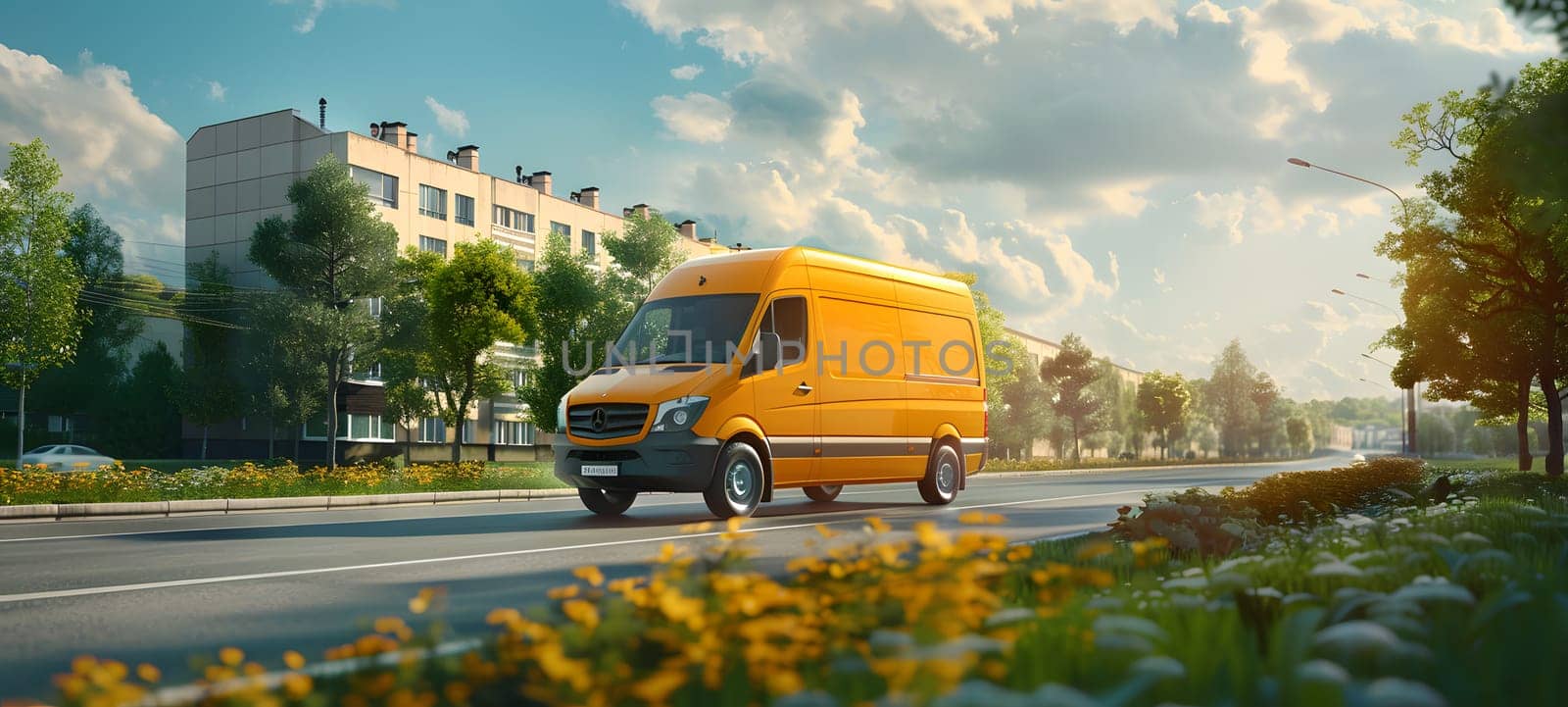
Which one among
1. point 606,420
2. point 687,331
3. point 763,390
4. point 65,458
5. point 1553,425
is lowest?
point 65,458

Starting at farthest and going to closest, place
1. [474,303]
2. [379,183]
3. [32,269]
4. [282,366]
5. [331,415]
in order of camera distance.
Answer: [379,183]
[282,366]
[331,415]
[474,303]
[32,269]

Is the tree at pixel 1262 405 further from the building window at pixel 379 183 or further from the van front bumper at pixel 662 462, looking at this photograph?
the van front bumper at pixel 662 462

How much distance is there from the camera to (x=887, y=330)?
43.4ft

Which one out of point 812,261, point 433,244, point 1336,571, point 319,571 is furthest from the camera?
point 433,244

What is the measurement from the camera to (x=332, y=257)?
3953 cm

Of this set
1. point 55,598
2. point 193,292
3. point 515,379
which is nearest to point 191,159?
point 193,292

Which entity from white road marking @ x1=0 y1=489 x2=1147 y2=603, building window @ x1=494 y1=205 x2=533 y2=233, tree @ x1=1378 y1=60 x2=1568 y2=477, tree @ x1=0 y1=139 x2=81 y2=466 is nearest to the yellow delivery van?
white road marking @ x1=0 y1=489 x2=1147 y2=603

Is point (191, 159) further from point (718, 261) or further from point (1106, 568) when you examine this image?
point (1106, 568)

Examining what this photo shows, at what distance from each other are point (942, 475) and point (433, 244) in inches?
1611

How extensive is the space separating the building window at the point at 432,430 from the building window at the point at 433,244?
7.78 metres

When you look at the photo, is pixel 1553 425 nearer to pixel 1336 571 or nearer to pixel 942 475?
pixel 942 475

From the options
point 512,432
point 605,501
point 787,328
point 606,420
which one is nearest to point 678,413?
point 606,420

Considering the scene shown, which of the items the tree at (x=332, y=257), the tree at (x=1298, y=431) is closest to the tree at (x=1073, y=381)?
the tree at (x=332, y=257)

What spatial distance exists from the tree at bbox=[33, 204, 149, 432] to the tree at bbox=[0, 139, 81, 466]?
2232cm
